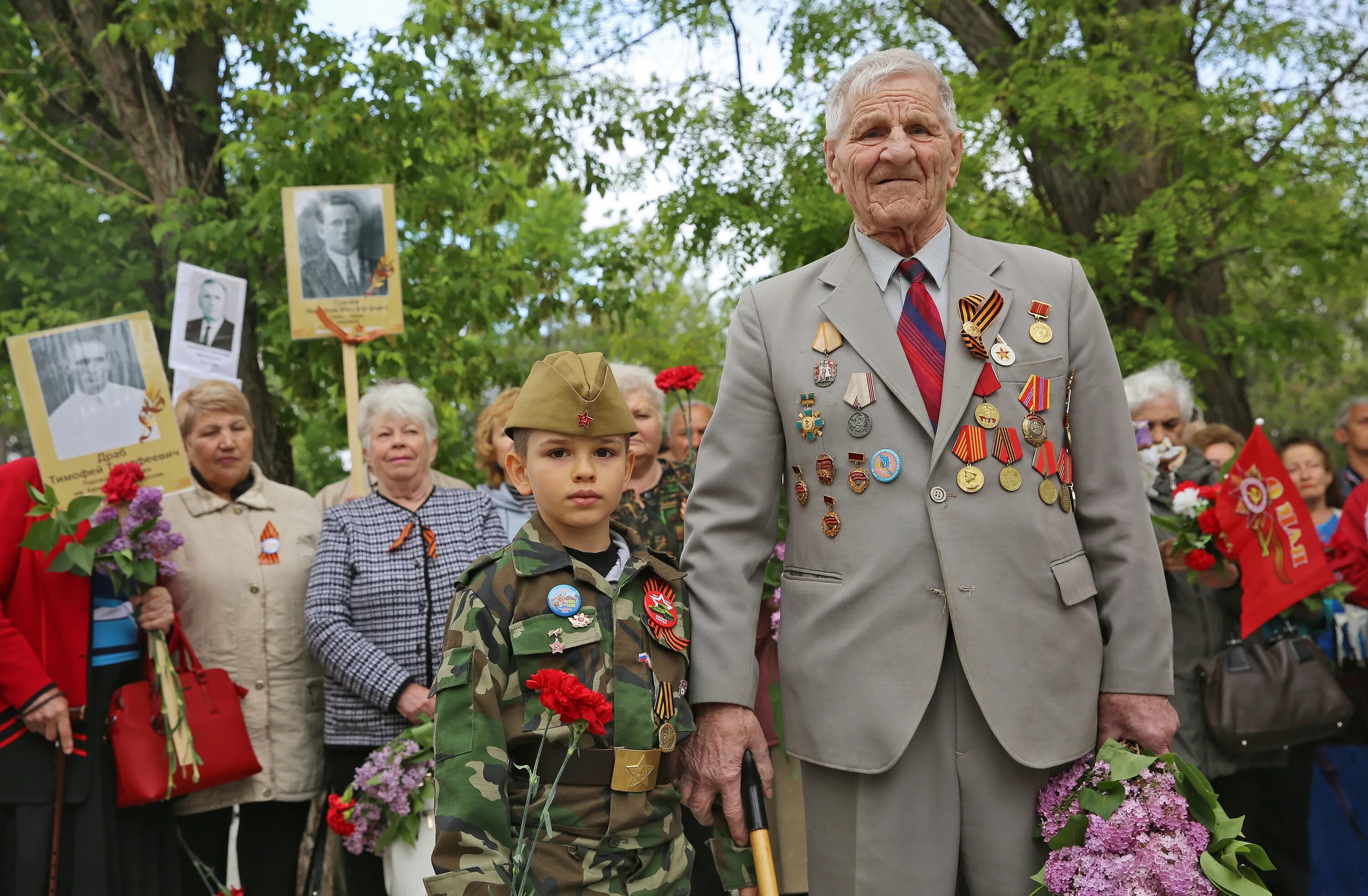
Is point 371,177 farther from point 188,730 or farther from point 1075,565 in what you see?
point 1075,565

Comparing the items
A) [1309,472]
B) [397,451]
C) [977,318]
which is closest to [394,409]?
[397,451]

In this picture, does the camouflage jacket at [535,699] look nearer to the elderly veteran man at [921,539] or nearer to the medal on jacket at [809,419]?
the elderly veteran man at [921,539]

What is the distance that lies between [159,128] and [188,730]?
5.41m

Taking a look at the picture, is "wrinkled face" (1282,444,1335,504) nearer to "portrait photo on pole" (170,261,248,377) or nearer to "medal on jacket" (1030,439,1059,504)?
"medal on jacket" (1030,439,1059,504)

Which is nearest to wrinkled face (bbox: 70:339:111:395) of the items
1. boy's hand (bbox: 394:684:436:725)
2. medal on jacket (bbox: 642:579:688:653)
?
boy's hand (bbox: 394:684:436:725)

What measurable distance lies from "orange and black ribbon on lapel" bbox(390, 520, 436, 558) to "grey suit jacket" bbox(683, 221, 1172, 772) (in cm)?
209

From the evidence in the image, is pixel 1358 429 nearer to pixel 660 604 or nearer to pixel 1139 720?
pixel 1139 720

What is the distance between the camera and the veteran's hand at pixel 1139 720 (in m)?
2.56

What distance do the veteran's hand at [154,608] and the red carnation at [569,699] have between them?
259 centimetres

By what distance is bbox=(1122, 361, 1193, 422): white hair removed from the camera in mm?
5402

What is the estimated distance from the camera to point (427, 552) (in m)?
4.64

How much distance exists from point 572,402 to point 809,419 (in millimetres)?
527

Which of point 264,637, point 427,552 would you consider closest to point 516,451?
point 427,552

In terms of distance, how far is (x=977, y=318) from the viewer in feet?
8.75
